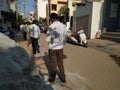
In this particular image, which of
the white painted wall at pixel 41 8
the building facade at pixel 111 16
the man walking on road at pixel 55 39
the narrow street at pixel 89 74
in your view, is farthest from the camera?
the white painted wall at pixel 41 8

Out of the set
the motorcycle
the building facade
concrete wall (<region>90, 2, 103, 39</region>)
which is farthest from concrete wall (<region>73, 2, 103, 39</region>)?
the motorcycle

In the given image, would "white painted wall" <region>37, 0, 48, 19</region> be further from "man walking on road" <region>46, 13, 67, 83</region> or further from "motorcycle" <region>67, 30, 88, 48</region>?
"man walking on road" <region>46, 13, 67, 83</region>

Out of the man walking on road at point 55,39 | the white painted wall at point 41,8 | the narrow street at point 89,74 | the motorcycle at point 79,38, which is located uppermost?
the white painted wall at point 41,8

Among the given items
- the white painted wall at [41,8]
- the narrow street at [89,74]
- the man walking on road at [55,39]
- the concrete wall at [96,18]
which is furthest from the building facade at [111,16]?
the white painted wall at [41,8]

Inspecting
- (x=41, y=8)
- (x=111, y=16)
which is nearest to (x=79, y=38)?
(x=111, y=16)

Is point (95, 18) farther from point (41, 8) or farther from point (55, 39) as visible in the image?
point (41, 8)

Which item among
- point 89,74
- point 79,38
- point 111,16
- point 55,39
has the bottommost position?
point 89,74

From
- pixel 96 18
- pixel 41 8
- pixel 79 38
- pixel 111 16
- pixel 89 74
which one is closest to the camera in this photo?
pixel 89 74

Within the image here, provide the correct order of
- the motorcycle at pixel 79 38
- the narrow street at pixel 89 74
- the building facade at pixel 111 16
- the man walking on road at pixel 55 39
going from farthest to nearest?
the building facade at pixel 111 16, the motorcycle at pixel 79 38, the narrow street at pixel 89 74, the man walking on road at pixel 55 39

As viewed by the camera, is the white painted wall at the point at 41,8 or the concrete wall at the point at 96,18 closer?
the concrete wall at the point at 96,18

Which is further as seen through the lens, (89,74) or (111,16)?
(111,16)

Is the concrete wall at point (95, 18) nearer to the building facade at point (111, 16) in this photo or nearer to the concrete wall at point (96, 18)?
the concrete wall at point (96, 18)

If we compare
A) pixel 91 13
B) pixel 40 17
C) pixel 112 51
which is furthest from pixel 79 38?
pixel 40 17

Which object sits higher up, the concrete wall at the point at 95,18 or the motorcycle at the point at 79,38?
the concrete wall at the point at 95,18
